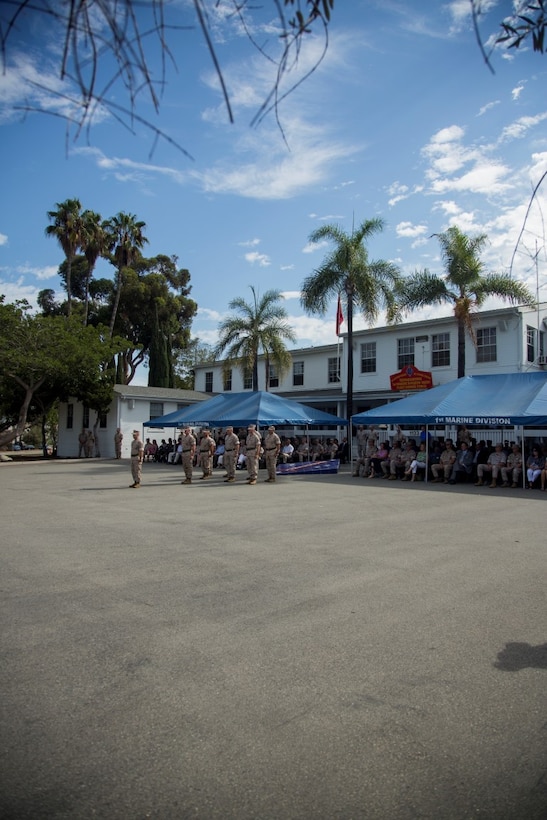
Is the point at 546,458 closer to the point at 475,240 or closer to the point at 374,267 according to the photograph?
the point at 475,240

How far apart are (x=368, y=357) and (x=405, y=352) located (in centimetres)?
241

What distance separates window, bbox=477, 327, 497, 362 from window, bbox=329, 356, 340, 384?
9.50 m

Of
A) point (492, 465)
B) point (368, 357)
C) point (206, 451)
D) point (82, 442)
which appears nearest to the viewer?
point (492, 465)

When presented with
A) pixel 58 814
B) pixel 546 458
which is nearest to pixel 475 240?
pixel 546 458

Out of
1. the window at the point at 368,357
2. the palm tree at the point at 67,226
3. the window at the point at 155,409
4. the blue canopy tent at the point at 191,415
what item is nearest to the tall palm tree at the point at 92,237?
the palm tree at the point at 67,226

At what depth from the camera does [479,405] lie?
1958 cm

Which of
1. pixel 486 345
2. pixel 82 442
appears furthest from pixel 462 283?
pixel 82 442

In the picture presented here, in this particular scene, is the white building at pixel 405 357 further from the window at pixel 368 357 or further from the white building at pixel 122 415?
the white building at pixel 122 415

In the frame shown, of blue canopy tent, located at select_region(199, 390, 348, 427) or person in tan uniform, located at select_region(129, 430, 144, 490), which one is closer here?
person in tan uniform, located at select_region(129, 430, 144, 490)

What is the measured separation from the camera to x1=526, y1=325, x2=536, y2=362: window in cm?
2886

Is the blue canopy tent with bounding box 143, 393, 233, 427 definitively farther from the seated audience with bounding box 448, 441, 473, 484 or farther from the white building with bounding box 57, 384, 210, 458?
the seated audience with bounding box 448, 441, 473, 484

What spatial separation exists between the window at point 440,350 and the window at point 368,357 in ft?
12.1

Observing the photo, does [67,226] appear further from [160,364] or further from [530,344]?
[530,344]

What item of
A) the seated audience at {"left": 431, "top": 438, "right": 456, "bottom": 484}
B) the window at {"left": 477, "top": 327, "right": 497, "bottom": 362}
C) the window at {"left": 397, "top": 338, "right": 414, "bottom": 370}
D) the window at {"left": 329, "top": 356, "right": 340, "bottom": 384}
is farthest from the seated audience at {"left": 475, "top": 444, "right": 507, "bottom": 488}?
the window at {"left": 329, "top": 356, "right": 340, "bottom": 384}
